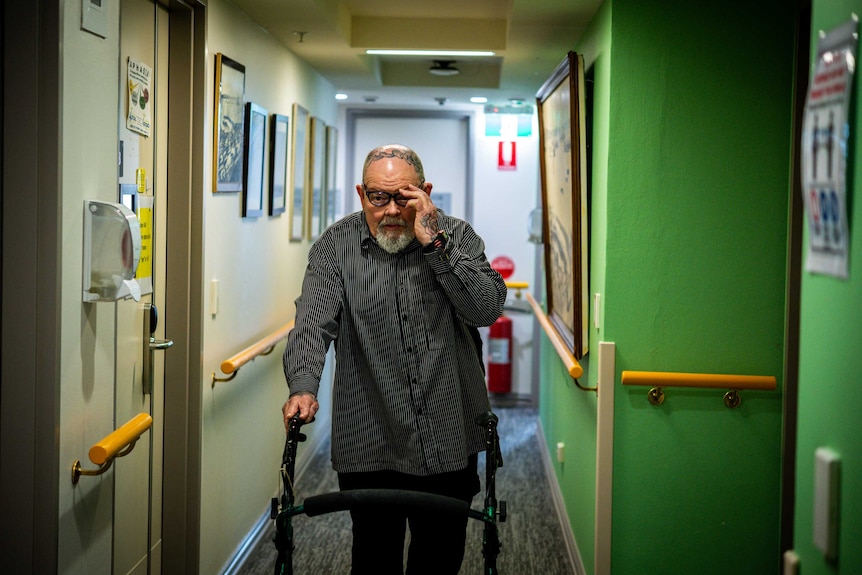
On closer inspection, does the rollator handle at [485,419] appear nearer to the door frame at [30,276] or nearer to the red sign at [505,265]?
the door frame at [30,276]

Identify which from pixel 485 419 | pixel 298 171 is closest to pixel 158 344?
pixel 485 419

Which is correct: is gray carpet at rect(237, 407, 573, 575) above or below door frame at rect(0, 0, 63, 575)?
below

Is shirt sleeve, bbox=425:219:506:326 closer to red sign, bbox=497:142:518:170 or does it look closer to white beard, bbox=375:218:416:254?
white beard, bbox=375:218:416:254

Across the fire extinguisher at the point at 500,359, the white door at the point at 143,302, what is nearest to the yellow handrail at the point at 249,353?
the white door at the point at 143,302

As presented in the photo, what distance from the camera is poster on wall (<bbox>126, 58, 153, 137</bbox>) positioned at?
8.90ft

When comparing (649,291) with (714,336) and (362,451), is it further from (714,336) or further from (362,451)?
(362,451)

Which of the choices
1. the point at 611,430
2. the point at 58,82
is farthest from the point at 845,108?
the point at 611,430

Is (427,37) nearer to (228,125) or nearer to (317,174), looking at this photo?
(317,174)

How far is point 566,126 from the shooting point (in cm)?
380

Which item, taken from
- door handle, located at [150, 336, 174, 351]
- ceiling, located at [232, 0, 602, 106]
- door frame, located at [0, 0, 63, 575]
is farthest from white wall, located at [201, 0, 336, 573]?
door frame, located at [0, 0, 63, 575]

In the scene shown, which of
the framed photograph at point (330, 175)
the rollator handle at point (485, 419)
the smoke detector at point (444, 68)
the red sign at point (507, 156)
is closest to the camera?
the rollator handle at point (485, 419)

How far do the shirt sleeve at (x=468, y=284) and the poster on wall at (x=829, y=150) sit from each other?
98cm

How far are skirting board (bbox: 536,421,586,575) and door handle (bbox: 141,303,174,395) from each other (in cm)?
194

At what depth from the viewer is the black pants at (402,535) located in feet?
8.29
